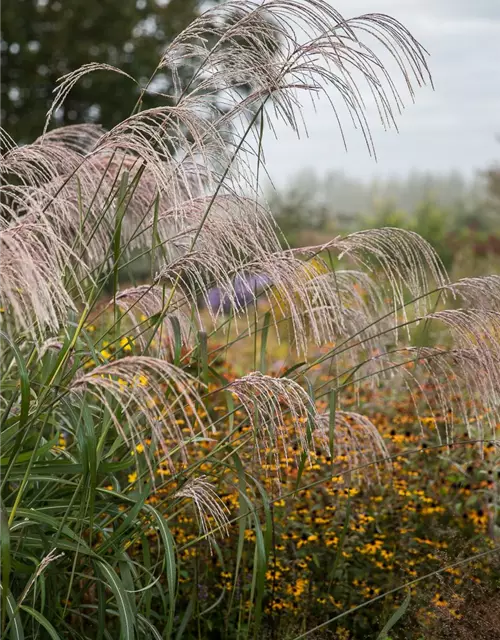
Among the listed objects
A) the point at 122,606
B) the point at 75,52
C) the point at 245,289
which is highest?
the point at 75,52

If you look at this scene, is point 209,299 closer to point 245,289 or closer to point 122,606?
point 245,289

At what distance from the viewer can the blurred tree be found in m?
17.5

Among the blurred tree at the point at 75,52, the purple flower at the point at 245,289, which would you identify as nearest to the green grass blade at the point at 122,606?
the purple flower at the point at 245,289

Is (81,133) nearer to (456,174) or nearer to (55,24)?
(55,24)

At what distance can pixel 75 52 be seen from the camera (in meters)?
17.5

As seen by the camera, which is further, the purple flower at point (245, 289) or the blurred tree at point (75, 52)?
the blurred tree at point (75, 52)

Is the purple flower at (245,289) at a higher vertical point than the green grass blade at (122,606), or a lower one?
higher

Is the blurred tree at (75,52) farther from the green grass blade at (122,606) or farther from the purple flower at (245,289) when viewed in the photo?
the green grass blade at (122,606)

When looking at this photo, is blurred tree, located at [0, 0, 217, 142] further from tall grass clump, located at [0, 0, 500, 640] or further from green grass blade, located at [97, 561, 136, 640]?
green grass blade, located at [97, 561, 136, 640]

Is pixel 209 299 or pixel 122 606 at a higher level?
pixel 209 299

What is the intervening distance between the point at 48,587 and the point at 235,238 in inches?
46.6

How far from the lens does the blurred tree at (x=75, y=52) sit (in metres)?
17.5

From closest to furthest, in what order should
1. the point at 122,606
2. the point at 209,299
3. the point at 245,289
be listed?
the point at 122,606, the point at 209,299, the point at 245,289

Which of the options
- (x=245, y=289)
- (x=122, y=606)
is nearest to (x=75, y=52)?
(x=245, y=289)
